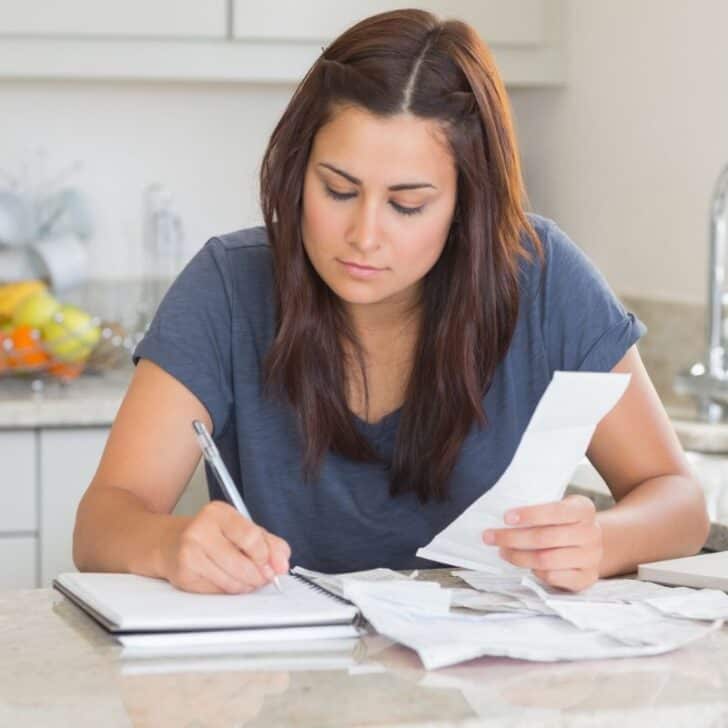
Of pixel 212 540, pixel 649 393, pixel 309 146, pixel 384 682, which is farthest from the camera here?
pixel 649 393

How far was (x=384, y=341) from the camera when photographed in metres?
1.75

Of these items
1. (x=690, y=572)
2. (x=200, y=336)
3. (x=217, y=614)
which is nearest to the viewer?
(x=217, y=614)

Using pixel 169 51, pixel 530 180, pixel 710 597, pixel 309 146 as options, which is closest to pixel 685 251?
pixel 530 180

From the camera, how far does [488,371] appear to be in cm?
172

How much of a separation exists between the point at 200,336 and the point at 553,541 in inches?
20.6

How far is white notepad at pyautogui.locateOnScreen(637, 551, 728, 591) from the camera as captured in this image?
55.3 inches

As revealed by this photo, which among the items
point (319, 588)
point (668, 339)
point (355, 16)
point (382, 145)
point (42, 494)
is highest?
point (355, 16)

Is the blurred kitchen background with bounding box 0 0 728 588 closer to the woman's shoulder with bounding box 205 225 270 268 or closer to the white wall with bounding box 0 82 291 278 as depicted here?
the white wall with bounding box 0 82 291 278

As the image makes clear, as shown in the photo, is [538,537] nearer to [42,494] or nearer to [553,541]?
[553,541]

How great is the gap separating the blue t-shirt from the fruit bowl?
3.92 ft

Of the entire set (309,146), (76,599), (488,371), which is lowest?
(76,599)

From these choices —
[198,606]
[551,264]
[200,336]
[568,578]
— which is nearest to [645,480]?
[551,264]

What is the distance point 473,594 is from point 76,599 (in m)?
0.33

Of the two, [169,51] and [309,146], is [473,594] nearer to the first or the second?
[309,146]
